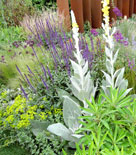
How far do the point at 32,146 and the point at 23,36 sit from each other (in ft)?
11.6

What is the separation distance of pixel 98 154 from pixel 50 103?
1.27 meters

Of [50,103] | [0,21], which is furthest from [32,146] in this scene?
[0,21]

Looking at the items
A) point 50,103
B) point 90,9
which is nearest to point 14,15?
point 90,9

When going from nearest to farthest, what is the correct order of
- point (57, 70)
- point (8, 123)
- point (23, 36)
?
1. point (8, 123)
2. point (57, 70)
3. point (23, 36)

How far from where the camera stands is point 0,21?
601 centimetres

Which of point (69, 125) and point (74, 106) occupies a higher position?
point (74, 106)

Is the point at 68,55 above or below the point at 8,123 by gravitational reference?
above

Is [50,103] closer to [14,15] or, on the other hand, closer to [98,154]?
[98,154]

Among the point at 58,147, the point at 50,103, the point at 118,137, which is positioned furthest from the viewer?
the point at 50,103

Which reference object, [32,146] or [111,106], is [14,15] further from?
[111,106]

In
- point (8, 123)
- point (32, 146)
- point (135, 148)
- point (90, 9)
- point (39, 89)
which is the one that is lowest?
point (32, 146)

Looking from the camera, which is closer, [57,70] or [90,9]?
[57,70]

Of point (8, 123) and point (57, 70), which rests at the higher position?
point (57, 70)

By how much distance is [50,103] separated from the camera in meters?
2.45
